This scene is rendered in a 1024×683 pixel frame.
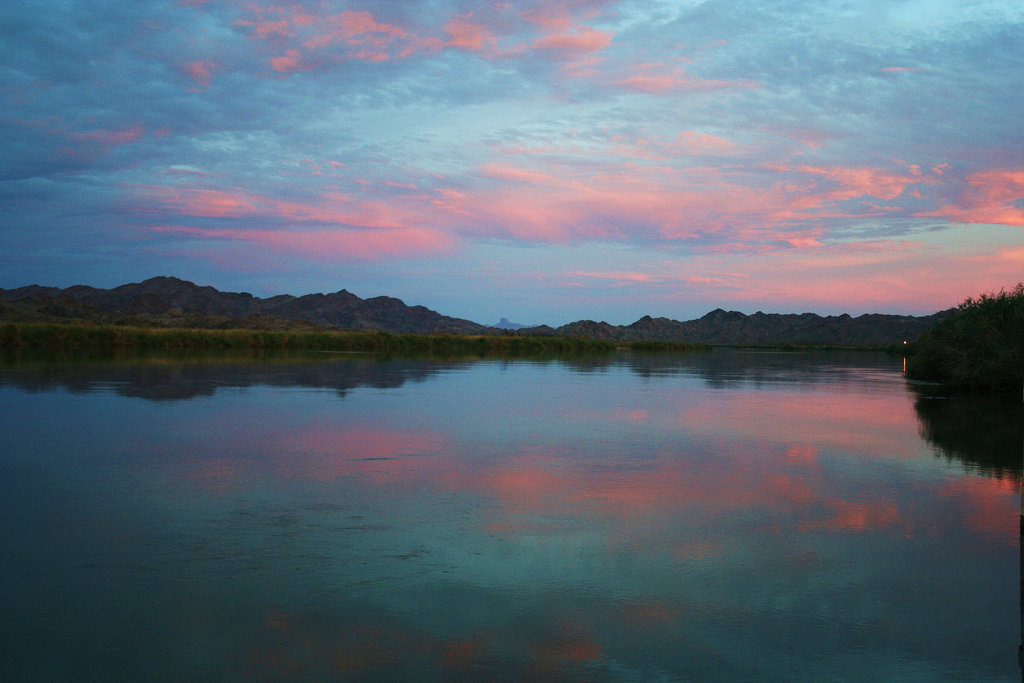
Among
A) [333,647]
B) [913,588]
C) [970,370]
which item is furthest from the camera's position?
[970,370]

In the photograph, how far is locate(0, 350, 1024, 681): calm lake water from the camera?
4.27 meters

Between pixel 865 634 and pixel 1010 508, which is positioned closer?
pixel 865 634

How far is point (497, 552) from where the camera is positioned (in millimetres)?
6043

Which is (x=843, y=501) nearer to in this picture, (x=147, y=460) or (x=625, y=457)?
(x=625, y=457)

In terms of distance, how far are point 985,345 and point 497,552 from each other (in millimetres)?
22208

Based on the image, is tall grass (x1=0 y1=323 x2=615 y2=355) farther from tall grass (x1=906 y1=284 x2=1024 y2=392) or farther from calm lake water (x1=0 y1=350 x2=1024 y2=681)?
calm lake water (x1=0 y1=350 x2=1024 y2=681)

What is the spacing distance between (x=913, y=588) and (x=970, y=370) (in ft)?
68.7

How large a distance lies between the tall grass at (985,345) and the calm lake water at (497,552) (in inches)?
425

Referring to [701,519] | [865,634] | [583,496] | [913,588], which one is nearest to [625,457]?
[583,496]

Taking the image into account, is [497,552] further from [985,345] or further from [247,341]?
[247,341]

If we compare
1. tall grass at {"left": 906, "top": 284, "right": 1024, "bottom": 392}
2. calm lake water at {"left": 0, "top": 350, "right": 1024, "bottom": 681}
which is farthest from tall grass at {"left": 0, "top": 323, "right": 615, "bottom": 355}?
calm lake water at {"left": 0, "top": 350, "right": 1024, "bottom": 681}

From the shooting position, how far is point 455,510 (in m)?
7.39

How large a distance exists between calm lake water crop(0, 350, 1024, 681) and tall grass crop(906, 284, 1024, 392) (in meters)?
10.8

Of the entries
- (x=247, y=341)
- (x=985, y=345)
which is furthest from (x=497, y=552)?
(x=247, y=341)
